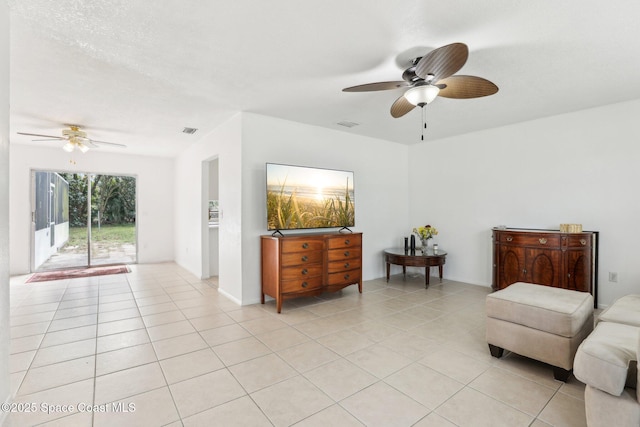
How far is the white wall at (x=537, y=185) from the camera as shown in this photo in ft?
12.0

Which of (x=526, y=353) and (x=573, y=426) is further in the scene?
(x=526, y=353)

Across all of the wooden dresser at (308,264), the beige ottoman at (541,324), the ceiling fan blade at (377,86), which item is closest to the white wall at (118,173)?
the wooden dresser at (308,264)

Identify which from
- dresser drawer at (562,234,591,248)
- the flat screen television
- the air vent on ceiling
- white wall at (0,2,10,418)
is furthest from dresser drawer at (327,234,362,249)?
white wall at (0,2,10,418)

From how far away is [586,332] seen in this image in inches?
93.4

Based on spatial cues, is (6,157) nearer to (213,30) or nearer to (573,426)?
(213,30)

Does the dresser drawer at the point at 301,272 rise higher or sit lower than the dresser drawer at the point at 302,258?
lower

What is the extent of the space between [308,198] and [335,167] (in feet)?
3.06

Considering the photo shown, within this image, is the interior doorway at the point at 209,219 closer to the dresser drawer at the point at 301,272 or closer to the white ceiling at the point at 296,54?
the white ceiling at the point at 296,54

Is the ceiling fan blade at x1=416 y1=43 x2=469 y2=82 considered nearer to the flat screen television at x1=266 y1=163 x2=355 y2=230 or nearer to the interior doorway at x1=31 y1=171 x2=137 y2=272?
the flat screen television at x1=266 y1=163 x2=355 y2=230

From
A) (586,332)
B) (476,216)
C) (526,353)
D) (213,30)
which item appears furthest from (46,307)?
(476,216)

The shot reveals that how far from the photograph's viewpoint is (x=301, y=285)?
3.85 m

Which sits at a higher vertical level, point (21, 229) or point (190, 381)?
point (21, 229)

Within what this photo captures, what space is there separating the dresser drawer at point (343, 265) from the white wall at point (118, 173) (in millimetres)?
4932

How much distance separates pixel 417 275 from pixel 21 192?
7.65 meters
